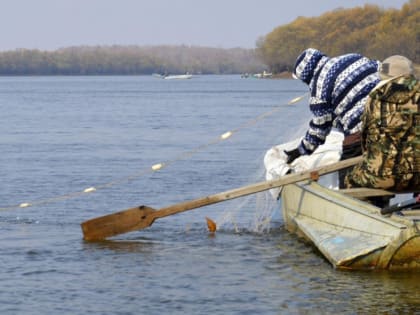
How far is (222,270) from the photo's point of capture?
37.3 feet

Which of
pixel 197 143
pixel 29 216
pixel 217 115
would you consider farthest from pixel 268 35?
pixel 29 216

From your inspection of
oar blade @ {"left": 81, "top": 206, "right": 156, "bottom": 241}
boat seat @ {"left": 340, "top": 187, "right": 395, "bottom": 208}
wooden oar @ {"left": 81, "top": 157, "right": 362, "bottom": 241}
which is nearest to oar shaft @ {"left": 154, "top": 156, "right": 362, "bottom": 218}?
wooden oar @ {"left": 81, "top": 157, "right": 362, "bottom": 241}

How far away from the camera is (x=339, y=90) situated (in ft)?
41.2

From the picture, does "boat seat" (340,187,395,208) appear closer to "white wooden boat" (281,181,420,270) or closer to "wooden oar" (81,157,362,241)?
"white wooden boat" (281,181,420,270)

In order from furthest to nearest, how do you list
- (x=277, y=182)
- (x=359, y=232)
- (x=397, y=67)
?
(x=277, y=182), (x=359, y=232), (x=397, y=67)

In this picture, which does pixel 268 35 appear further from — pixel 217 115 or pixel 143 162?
pixel 143 162

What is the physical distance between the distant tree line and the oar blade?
129 meters

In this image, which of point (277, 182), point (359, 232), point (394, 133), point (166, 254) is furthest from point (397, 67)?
point (166, 254)

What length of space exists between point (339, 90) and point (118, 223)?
2.97m

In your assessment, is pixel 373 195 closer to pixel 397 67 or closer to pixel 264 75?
pixel 397 67

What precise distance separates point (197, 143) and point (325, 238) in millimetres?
18034

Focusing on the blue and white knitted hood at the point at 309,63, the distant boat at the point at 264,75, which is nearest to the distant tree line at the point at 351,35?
the distant boat at the point at 264,75

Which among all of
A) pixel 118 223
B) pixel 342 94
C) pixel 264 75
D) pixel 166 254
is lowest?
pixel 264 75

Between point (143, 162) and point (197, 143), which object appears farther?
point (197, 143)
